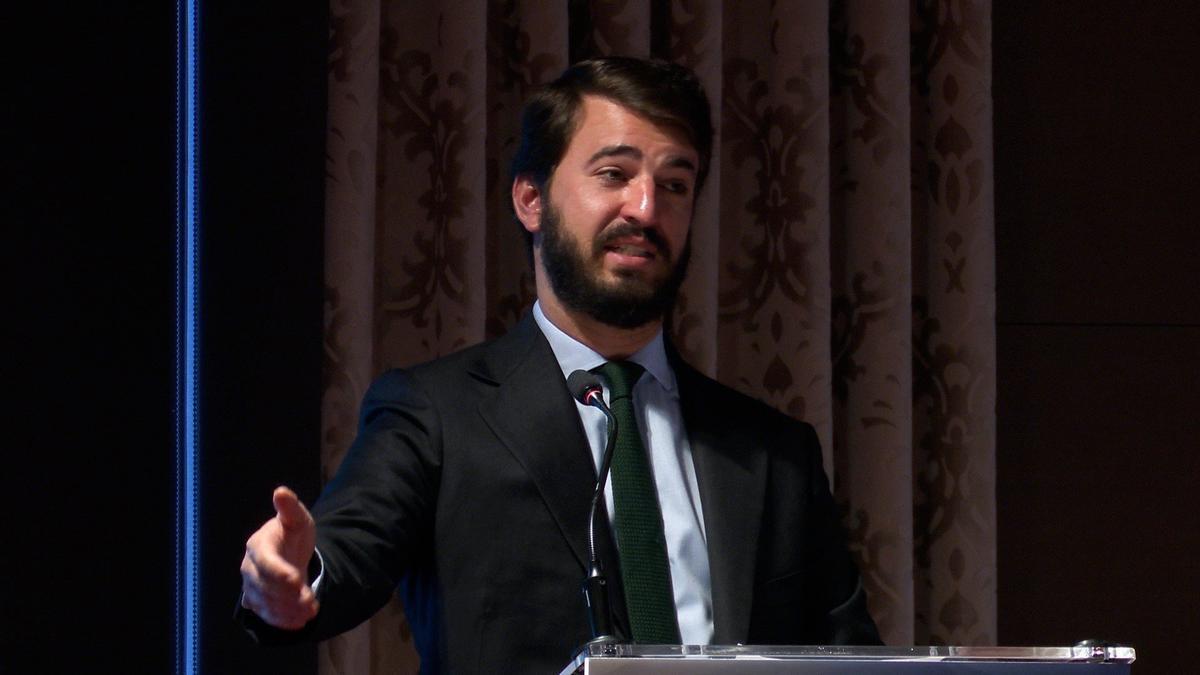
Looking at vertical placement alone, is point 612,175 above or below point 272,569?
above

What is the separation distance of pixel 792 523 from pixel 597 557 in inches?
20.4

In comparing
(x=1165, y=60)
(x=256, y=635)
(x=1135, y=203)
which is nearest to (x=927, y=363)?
(x=1135, y=203)

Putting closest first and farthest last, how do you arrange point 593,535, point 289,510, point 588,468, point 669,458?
point 289,510 → point 593,535 → point 588,468 → point 669,458

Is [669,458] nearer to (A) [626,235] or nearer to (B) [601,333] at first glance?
(B) [601,333]

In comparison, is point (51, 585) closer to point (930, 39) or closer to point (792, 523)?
point (792, 523)

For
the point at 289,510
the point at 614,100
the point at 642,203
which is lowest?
the point at 289,510

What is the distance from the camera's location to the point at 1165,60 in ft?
10.6

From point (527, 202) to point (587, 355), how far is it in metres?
0.28

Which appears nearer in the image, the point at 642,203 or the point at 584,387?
the point at 584,387

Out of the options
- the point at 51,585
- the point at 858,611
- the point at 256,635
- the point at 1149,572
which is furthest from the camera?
the point at 1149,572

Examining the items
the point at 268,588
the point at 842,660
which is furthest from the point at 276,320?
the point at 842,660

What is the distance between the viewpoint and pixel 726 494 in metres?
2.14

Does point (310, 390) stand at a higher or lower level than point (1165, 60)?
lower

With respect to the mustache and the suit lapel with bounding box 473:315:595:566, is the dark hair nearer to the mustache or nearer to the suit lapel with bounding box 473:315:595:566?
the mustache
